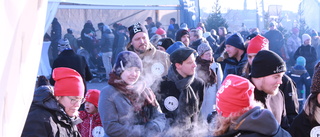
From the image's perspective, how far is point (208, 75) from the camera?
19.4 ft

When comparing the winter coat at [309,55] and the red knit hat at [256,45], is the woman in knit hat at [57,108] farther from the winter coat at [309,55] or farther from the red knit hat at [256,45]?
the winter coat at [309,55]

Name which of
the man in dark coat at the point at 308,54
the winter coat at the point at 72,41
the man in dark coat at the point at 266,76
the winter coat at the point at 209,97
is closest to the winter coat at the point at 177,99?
the winter coat at the point at 209,97

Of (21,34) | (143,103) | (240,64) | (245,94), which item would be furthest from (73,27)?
(21,34)

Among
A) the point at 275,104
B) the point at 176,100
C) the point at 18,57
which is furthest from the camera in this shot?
the point at 176,100

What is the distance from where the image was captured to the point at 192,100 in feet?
15.3

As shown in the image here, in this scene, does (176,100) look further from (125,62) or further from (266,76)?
(266,76)

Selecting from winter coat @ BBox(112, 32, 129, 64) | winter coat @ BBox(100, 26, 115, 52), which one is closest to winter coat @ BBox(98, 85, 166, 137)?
winter coat @ BBox(112, 32, 129, 64)

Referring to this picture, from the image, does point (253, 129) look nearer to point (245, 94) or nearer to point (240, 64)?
point (245, 94)

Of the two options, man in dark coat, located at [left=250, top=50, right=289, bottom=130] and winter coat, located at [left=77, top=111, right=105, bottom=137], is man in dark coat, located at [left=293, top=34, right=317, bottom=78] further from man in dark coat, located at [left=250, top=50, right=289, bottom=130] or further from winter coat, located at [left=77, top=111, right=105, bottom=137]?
man in dark coat, located at [left=250, top=50, right=289, bottom=130]

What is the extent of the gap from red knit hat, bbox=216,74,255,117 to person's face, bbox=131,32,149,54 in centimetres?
265

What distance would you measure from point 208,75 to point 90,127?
195 cm

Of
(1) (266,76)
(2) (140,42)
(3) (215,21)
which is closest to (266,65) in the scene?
(1) (266,76)

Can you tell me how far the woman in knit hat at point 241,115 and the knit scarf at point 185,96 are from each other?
70.6 inches

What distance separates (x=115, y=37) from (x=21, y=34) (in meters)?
14.1
